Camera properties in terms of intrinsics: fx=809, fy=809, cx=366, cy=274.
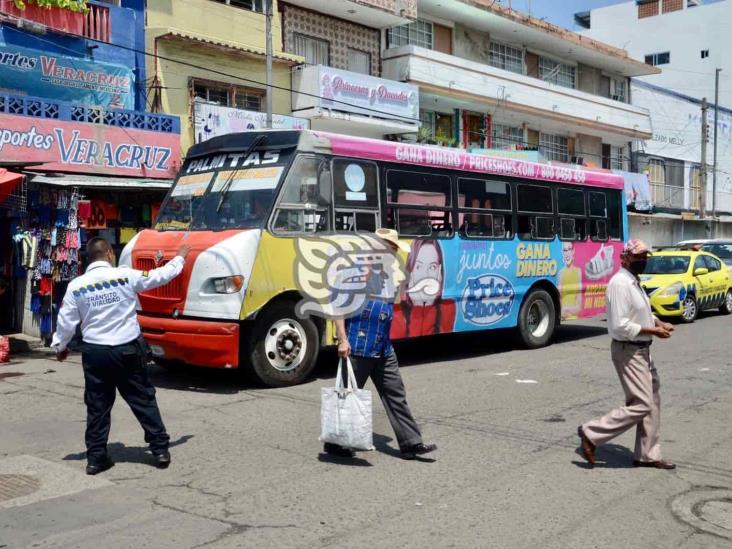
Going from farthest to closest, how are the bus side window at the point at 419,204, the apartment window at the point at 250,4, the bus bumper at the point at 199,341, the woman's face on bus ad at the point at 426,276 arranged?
the apartment window at the point at 250,4 → the woman's face on bus ad at the point at 426,276 → the bus side window at the point at 419,204 → the bus bumper at the point at 199,341

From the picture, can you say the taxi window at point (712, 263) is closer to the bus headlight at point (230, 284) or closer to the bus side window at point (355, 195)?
the bus side window at point (355, 195)

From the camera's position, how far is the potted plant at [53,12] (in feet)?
48.9

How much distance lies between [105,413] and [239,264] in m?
2.97

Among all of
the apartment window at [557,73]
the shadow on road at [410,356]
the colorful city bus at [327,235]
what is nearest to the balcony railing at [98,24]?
the colorful city bus at [327,235]

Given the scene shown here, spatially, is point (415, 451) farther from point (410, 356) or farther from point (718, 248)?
point (718, 248)

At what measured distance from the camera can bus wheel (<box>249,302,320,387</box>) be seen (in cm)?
881

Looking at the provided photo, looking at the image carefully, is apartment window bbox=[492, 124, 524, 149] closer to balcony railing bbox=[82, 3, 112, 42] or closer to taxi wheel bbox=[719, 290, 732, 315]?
taxi wheel bbox=[719, 290, 732, 315]

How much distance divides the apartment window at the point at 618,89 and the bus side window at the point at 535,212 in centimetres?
2496

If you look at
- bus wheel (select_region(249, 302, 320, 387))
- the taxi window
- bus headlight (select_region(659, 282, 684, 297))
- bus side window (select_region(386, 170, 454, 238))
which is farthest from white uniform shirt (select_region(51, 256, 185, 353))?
the taxi window

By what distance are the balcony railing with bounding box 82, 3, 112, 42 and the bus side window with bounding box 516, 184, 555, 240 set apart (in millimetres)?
9367

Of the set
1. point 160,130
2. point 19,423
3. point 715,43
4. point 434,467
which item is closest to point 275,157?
point 19,423

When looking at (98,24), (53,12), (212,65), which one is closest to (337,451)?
(53,12)

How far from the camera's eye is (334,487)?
545 cm

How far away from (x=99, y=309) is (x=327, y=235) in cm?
395
